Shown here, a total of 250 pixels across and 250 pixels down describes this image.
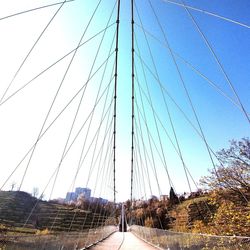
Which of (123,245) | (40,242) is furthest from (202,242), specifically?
(123,245)

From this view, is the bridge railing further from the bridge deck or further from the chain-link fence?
the chain-link fence

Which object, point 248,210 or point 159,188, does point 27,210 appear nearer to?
point 159,188

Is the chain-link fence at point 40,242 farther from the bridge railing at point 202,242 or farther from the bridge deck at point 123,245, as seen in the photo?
the bridge deck at point 123,245

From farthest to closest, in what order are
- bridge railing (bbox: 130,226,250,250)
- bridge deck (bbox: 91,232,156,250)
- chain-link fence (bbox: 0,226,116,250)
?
bridge deck (bbox: 91,232,156,250)
chain-link fence (bbox: 0,226,116,250)
bridge railing (bbox: 130,226,250,250)

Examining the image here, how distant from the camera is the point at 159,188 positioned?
14.3m

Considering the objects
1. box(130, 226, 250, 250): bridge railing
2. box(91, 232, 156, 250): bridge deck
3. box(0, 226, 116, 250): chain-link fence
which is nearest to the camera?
box(130, 226, 250, 250): bridge railing

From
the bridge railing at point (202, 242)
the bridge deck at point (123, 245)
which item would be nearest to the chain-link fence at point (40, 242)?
the bridge railing at point (202, 242)

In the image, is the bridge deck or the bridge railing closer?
the bridge railing

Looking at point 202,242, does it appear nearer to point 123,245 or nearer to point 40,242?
point 40,242

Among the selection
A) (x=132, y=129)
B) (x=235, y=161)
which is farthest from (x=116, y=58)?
(x=132, y=129)

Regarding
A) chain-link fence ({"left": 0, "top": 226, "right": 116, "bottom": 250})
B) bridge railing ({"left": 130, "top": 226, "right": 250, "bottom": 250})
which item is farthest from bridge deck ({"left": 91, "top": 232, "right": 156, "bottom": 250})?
chain-link fence ({"left": 0, "top": 226, "right": 116, "bottom": 250})

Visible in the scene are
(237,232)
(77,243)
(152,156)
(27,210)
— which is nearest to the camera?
(77,243)

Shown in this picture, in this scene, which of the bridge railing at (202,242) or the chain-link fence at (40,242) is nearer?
the bridge railing at (202,242)

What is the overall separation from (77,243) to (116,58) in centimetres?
818
